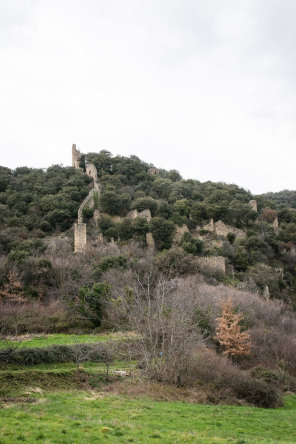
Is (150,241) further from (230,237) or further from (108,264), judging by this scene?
(230,237)

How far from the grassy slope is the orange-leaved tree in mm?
6078

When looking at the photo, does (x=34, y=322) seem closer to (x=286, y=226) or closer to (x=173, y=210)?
(x=173, y=210)

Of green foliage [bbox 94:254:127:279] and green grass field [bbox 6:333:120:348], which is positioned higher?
green foliage [bbox 94:254:127:279]

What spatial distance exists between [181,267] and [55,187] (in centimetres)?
2236

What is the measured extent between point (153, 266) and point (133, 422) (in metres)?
23.7

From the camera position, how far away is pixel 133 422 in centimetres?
953

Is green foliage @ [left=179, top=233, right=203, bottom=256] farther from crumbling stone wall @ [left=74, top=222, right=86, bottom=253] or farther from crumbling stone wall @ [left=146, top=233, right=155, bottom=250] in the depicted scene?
crumbling stone wall @ [left=74, top=222, right=86, bottom=253]

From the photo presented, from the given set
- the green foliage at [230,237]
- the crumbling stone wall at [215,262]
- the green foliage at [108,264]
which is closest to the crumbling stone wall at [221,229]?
the green foliage at [230,237]

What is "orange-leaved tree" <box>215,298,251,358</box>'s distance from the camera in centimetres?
2044

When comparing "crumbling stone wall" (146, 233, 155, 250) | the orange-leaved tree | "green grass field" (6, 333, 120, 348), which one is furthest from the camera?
"crumbling stone wall" (146, 233, 155, 250)

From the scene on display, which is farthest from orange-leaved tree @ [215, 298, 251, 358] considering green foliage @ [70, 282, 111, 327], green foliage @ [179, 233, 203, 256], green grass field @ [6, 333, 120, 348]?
green foliage @ [179, 233, 203, 256]

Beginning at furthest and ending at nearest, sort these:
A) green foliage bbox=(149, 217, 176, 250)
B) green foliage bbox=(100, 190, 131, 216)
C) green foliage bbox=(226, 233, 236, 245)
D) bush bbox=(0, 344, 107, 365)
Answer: green foliage bbox=(100, 190, 131, 216) < green foliage bbox=(226, 233, 236, 245) < green foliage bbox=(149, 217, 176, 250) < bush bbox=(0, 344, 107, 365)

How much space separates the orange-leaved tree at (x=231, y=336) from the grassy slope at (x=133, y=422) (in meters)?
6.08

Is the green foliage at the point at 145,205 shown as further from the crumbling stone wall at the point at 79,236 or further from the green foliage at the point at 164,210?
the crumbling stone wall at the point at 79,236
